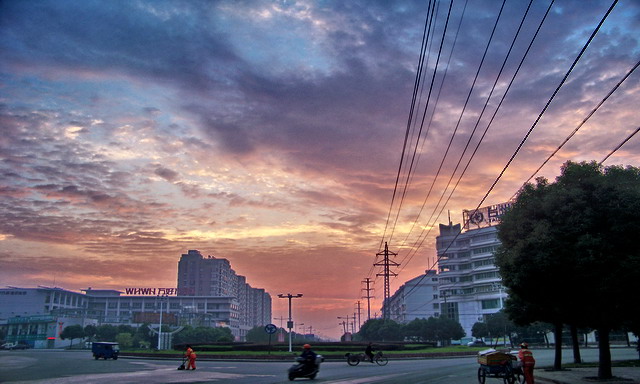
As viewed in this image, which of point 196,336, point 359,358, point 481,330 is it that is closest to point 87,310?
point 196,336

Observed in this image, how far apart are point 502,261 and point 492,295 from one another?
101809 millimetres

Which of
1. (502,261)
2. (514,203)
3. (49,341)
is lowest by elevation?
(49,341)

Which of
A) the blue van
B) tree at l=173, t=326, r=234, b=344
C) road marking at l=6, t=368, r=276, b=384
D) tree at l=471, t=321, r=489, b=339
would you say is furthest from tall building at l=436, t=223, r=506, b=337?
road marking at l=6, t=368, r=276, b=384

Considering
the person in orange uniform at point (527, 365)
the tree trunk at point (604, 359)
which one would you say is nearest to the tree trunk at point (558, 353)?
the tree trunk at point (604, 359)

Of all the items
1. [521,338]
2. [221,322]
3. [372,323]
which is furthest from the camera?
[221,322]

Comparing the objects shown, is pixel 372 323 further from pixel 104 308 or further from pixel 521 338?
pixel 104 308

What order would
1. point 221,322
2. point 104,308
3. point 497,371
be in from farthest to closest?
point 104,308
point 221,322
point 497,371

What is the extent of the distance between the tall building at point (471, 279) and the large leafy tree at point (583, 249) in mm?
94819

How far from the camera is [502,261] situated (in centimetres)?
2502

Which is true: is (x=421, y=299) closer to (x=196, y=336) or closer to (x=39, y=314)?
(x=196, y=336)

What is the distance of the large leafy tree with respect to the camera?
19734 millimetres

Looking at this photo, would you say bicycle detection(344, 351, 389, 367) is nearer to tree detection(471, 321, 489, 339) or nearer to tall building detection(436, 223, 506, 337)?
tree detection(471, 321, 489, 339)

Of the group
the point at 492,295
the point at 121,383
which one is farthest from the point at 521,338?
the point at 121,383

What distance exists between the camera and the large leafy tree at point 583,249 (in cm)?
1973
